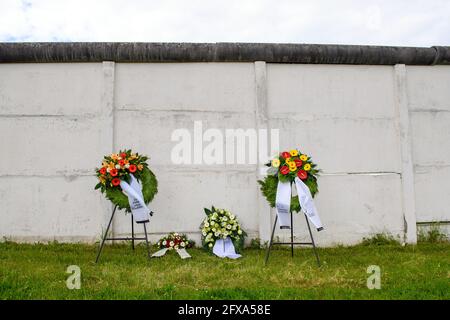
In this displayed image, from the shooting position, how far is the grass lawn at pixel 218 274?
488 cm

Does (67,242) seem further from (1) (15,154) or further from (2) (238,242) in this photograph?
(2) (238,242)

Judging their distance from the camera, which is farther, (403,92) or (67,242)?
(403,92)

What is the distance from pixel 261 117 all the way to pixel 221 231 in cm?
262

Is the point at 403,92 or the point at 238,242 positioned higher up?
the point at 403,92

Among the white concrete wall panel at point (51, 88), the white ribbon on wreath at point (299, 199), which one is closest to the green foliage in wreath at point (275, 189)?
the white ribbon on wreath at point (299, 199)

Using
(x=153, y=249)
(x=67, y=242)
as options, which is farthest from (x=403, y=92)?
(x=67, y=242)

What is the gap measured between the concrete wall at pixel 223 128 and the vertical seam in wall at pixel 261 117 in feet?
0.08

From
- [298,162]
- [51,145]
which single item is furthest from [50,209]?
[298,162]

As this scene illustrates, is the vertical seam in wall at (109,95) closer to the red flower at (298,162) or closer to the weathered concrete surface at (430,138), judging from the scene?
the red flower at (298,162)

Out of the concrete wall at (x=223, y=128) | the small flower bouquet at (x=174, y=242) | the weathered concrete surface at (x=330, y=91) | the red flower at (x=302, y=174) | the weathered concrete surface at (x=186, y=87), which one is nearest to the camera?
the red flower at (x=302, y=174)

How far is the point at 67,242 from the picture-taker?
28.1ft

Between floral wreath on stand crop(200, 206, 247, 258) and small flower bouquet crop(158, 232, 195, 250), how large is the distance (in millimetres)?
407
